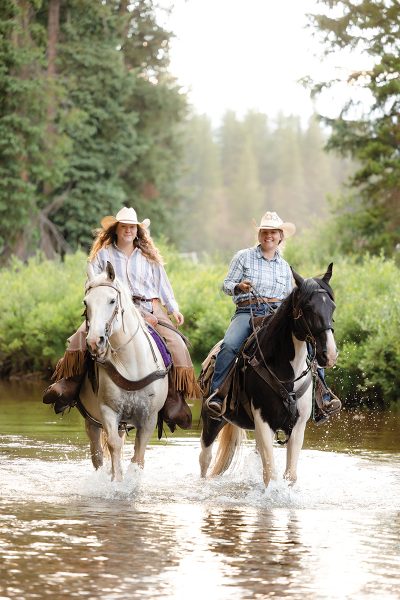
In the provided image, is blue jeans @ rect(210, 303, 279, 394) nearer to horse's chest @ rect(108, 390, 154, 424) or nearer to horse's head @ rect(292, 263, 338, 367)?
horse's chest @ rect(108, 390, 154, 424)

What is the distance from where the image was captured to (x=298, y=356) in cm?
1080

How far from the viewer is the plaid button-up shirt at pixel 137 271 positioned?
39.1 feet

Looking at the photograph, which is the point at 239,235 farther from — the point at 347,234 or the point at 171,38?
the point at 347,234

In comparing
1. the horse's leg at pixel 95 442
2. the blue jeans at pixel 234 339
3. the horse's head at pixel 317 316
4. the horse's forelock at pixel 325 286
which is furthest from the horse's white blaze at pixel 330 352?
the horse's leg at pixel 95 442

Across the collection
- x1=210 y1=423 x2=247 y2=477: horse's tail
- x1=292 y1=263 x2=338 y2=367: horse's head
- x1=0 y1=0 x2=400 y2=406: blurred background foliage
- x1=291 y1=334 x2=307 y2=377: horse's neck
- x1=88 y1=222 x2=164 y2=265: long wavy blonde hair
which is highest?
x1=0 y1=0 x2=400 y2=406: blurred background foliage

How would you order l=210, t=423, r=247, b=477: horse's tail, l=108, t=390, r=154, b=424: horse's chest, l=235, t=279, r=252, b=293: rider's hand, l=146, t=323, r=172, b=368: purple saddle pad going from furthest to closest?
l=210, t=423, r=247, b=477: horse's tail
l=146, t=323, r=172, b=368: purple saddle pad
l=235, t=279, r=252, b=293: rider's hand
l=108, t=390, r=154, b=424: horse's chest

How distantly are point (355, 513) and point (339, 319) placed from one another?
428 inches

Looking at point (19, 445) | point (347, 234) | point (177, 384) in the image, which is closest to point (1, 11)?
point (347, 234)

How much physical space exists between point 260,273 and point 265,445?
1.62 m

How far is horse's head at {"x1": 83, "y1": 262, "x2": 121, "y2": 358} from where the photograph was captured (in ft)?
34.4

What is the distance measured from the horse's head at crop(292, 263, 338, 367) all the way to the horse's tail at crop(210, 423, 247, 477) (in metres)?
2.19

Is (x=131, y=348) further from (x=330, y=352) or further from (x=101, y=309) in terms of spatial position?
(x=330, y=352)

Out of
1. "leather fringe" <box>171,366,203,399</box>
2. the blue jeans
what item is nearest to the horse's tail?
"leather fringe" <box>171,366,203,399</box>

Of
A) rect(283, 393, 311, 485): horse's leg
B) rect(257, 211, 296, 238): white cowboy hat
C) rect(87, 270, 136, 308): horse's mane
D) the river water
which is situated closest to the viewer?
the river water
